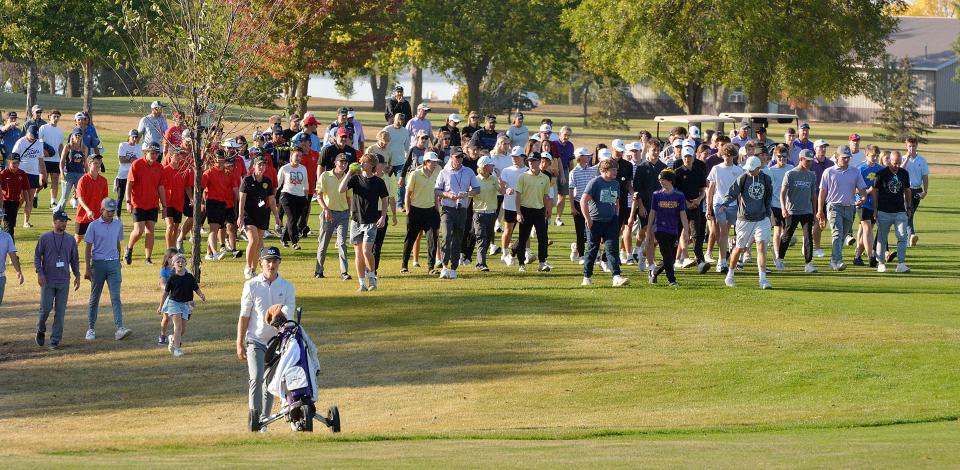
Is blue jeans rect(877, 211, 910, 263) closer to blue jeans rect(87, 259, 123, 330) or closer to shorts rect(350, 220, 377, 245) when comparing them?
shorts rect(350, 220, 377, 245)

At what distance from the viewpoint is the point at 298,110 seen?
42.6 meters

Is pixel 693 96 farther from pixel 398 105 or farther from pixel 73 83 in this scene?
pixel 73 83

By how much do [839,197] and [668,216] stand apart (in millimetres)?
3830

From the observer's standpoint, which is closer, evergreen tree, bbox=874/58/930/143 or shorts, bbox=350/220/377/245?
shorts, bbox=350/220/377/245

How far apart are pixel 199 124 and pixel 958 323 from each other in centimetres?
1060

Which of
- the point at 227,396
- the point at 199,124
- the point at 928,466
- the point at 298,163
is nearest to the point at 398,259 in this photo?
the point at 298,163

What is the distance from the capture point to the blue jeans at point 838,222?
907 inches

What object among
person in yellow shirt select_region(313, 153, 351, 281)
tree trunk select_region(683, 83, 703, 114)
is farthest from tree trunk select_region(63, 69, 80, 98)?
person in yellow shirt select_region(313, 153, 351, 281)

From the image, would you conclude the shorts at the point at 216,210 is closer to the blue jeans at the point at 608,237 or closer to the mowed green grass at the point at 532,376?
the mowed green grass at the point at 532,376

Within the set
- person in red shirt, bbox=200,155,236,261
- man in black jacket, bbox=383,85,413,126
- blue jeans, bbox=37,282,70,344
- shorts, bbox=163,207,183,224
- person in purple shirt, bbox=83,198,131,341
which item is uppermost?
man in black jacket, bbox=383,85,413,126

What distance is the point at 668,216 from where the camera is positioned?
2058 centimetres

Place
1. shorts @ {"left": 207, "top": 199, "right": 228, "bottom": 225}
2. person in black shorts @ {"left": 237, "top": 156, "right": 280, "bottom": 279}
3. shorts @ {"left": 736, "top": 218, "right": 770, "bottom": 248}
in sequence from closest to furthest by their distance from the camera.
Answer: shorts @ {"left": 736, "top": 218, "right": 770, "bottom": 248} → person in black shorts @ {"left": 237, "top": 156, "right": 280, "bottom": 279} → shorts @ {"left": 207, "top": 199, "right": 228, "bottom": 225}

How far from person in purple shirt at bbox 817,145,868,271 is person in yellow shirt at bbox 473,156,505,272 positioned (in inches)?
203

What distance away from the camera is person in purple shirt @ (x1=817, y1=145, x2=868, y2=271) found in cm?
2292
